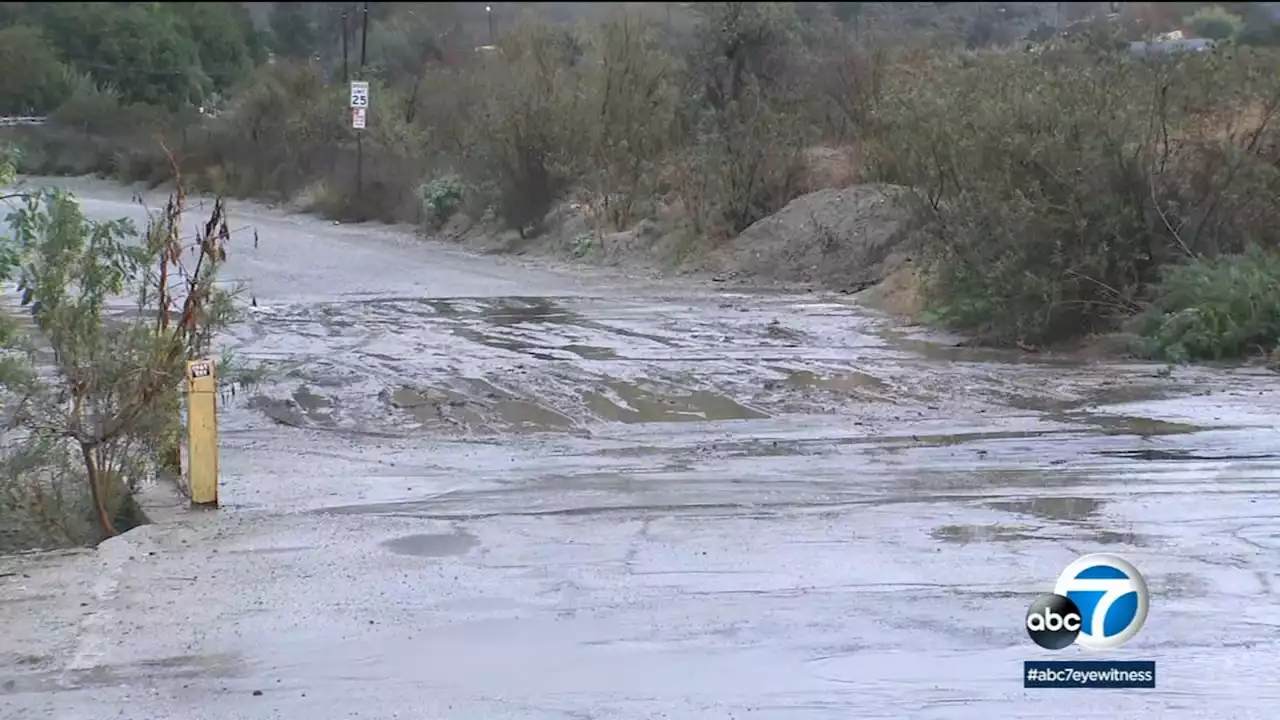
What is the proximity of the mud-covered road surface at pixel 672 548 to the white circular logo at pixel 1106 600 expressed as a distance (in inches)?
3.7

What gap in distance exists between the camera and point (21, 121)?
16.8 meters

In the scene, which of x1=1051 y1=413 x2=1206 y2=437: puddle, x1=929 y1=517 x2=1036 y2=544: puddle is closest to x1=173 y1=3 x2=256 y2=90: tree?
x1=929 y1=517 x2=1036 y2=544: puddle

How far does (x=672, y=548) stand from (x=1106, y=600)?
2.52 m

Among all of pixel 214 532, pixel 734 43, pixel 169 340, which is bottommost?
pixel 214 532

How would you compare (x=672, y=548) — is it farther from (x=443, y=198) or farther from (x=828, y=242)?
(x=443, y=198)

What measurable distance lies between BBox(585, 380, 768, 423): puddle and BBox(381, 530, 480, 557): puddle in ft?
13.3

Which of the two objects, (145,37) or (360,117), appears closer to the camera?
(145,37)

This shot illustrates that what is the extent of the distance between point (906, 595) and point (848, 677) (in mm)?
1220

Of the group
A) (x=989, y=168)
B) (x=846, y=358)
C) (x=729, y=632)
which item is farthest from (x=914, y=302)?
(x=729, y=632)

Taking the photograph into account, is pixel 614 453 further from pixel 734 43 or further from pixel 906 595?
pixel 734 43

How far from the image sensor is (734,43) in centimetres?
3534

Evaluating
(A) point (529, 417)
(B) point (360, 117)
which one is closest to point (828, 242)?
(A) point (529, 417)

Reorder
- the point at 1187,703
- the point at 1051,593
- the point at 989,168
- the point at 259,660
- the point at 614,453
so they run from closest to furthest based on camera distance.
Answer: the point at 1187,703 < the point at 259,660 < the point at 1051,593 < the point at 614,453 < the point at 989,168

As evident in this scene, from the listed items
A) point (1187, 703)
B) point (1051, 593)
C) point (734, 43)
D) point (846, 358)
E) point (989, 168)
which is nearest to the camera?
point (1187, 703)
